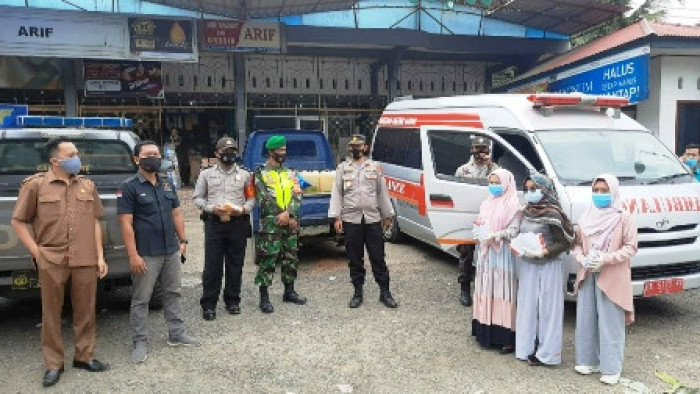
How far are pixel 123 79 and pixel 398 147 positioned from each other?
8855 millimetres

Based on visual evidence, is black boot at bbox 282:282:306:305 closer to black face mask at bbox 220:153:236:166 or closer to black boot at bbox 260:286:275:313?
black boot at bbox 260:286:275:313

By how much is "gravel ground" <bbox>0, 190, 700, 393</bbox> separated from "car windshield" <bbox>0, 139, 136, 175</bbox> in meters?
1.37

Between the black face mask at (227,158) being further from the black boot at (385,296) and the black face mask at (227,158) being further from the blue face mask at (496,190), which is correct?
the blue face mask at (496,190)

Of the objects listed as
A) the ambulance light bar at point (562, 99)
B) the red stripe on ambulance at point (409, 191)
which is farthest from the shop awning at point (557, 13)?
the ambulance light bar at point (562, 99)

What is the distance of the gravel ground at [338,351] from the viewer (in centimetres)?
366

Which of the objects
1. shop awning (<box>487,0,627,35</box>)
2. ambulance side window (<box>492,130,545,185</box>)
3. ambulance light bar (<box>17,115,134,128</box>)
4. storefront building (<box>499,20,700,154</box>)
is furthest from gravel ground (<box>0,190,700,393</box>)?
shop awning (<box>487,0,627,35</box>)

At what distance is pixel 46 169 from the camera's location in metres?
5.18

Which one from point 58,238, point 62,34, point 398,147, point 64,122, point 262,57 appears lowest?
point 58,238

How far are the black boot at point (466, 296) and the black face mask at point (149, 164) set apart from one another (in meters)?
3.13

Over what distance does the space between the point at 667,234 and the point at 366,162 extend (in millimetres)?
2691

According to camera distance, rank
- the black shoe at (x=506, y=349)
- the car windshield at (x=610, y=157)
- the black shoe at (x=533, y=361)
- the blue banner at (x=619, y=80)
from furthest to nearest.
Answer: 1. the blue banner at (x=619, y=80)
2. the car windshield at (x=610, y=157)
3. the black shoe at (x=506, y=349)
4. the black shoe at (x=533, y=361)

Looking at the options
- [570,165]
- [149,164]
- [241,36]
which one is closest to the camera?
[149,164]

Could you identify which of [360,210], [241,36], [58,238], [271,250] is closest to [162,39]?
[241,36]

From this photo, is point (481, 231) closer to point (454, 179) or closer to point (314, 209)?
point (454, 179)
